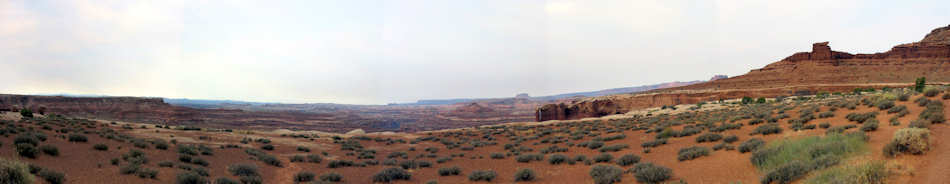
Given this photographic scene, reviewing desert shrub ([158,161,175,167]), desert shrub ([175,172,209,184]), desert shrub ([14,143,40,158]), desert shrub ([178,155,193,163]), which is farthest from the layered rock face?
desert shrub ([14,143,40,158])

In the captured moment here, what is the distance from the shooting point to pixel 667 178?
8.67 meters

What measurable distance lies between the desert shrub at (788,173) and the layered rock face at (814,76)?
153 ft

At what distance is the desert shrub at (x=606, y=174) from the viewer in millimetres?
9078

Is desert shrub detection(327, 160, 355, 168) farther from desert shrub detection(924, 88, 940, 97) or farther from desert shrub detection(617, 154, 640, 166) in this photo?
desert shrub detection(924, 88, 940, 97)

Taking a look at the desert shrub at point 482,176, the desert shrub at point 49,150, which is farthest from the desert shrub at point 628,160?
the desert shrub at point 49,150

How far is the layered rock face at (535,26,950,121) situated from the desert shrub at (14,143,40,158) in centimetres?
5203

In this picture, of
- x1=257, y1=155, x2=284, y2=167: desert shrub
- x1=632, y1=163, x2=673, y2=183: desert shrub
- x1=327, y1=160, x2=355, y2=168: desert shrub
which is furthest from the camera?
x1=327, y1=160, x2=355, y2=168: desert shrub

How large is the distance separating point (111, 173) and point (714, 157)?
1532 centimetres

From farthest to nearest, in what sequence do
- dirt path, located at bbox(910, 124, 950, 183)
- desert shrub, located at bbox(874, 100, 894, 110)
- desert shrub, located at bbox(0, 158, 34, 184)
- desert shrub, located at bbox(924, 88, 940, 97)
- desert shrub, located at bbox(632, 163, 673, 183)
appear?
desert shrub, located at bbox(924, 88, 940, 97) → desert shrub, located at bbox(874, 100, 894, 110) → desert shrub, located at bbox(632, 163, 673, 183) → desert shrub, located at bbox(0, 158, 34, 184) → dirt path, located at bbox(910, 124, 950, 183)

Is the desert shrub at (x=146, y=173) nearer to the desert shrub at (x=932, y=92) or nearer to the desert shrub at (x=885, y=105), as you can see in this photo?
the desert shrub at (x=885, y=105)

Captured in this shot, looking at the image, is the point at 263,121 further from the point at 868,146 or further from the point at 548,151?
the point at 868,146

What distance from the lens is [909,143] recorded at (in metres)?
6.21

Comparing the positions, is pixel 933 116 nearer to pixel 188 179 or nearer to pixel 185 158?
pixel 188 179

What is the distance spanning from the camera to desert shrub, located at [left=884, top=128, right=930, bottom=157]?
6.13 metres
